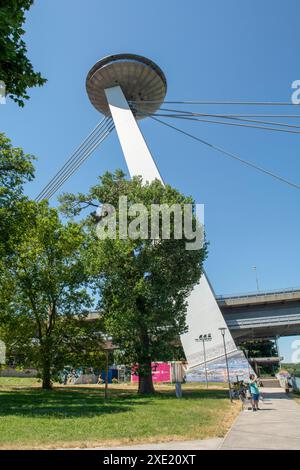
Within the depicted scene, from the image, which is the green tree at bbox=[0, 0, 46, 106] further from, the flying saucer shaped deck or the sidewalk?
the flying saucer shaped deck

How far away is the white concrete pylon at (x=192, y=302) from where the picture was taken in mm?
39656

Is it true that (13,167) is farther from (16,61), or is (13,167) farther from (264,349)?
(264,349)

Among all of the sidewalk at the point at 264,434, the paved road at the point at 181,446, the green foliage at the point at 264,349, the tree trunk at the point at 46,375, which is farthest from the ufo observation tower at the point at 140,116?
the green foliage at the point at 264,349

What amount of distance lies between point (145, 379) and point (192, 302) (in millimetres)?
16802

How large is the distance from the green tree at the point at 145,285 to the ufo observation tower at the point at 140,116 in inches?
518

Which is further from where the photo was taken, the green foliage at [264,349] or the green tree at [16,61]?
the green foliage at [264,349]

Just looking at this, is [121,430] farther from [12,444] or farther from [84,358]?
[84,358]

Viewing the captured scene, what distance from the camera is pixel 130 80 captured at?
159 feet

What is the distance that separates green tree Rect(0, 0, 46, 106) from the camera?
839 cm

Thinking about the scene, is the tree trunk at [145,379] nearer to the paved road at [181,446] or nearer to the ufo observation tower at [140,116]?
the ufo observation tower at [140,116]

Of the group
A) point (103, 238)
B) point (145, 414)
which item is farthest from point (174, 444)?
point (103, 238)

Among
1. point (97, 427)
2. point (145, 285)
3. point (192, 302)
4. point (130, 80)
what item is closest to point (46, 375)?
point (145, 285)

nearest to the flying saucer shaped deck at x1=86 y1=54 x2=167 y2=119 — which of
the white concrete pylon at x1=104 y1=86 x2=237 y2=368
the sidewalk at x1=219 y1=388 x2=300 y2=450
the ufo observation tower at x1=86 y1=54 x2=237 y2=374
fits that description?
the ufo observation tower at x1=86 y1=54 x2=237 y2=374

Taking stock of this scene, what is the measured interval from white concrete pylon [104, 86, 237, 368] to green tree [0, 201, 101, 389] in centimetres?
1286
